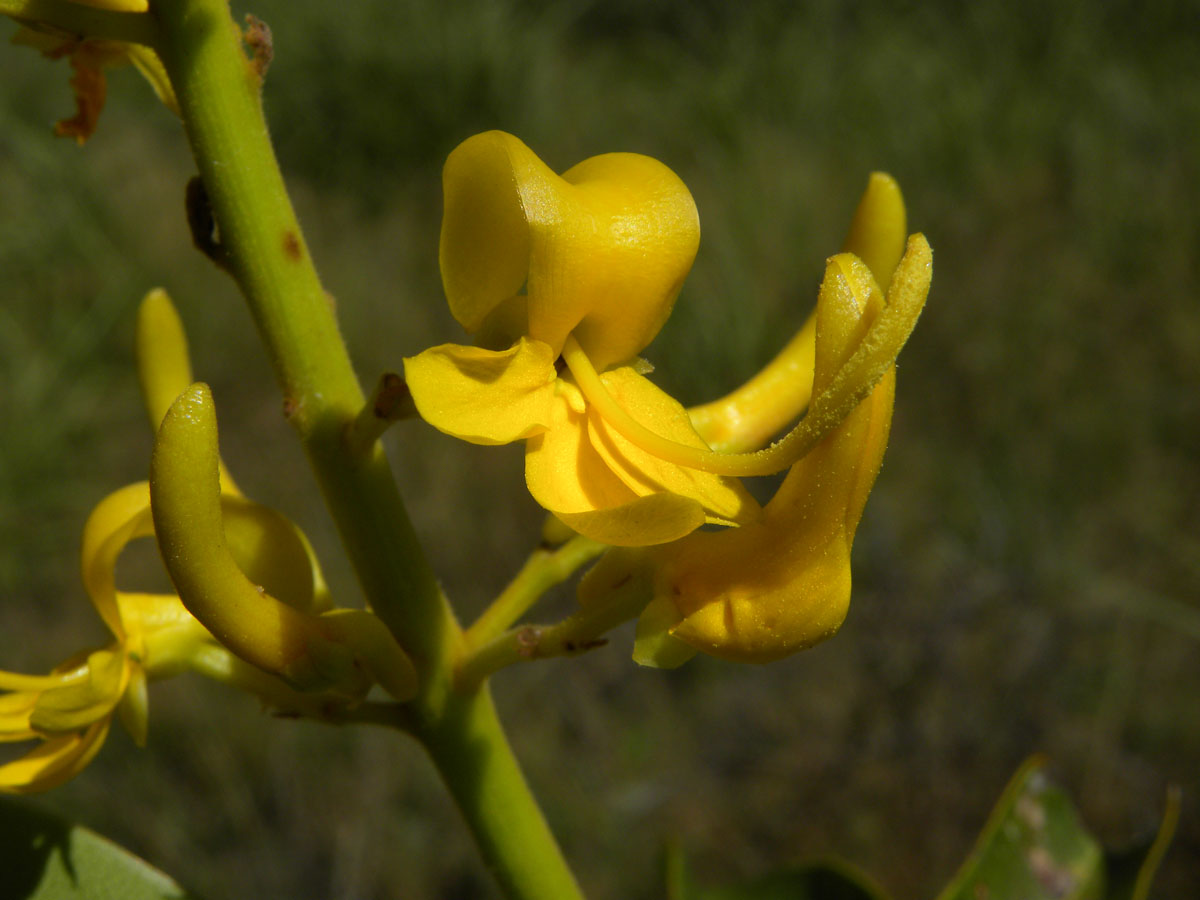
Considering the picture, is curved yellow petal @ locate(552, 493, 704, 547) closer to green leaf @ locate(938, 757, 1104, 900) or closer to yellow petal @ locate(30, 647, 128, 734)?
yellow petal @ locate(30, 647, 128, 734)

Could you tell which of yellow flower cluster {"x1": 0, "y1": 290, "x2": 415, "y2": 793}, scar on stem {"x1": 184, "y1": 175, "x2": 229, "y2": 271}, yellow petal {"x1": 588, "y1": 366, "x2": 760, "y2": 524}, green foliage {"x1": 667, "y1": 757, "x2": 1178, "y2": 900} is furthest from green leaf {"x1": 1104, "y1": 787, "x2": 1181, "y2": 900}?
scar on stem {"x1": 184, "y1": 175, "x2": 229, "y2": 271}

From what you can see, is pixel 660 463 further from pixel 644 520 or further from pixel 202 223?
pixel 202 223

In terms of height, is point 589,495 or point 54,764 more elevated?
point 589,495

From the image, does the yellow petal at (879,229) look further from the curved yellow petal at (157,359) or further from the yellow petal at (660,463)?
the curved yellow petal at (157,359)

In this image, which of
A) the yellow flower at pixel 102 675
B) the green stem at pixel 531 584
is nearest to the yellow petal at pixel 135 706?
the yellow flower at pixel 102 675

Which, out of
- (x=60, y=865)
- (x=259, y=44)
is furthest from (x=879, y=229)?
(x=60, y=865)

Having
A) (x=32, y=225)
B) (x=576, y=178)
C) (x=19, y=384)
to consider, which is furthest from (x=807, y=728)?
(x=32, y=225)
